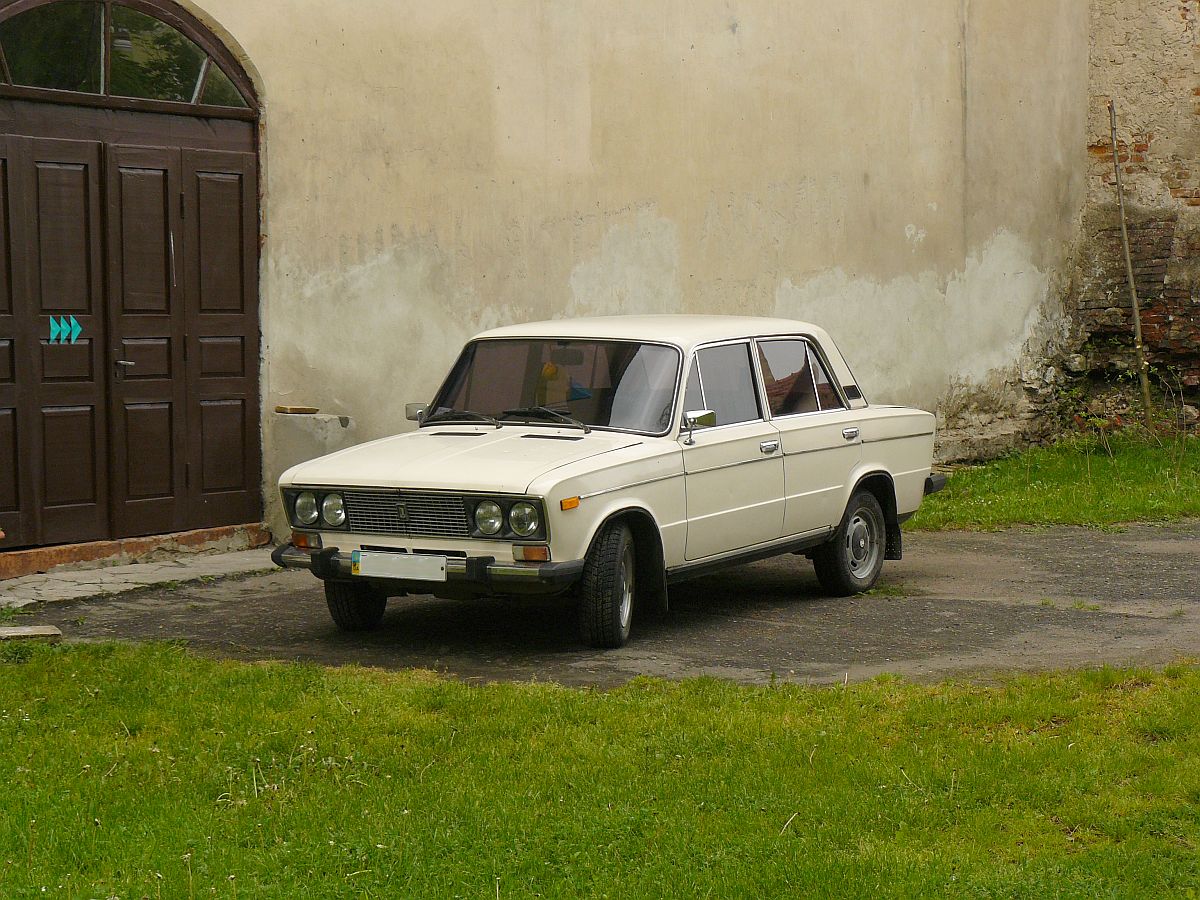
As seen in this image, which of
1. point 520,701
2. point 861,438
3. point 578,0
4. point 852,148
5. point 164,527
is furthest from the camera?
point 852,148

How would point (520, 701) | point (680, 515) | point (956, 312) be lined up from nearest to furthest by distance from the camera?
point (520, 701) < point (680, 515) < point (956, 312)

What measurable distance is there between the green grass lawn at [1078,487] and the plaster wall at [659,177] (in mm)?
1077

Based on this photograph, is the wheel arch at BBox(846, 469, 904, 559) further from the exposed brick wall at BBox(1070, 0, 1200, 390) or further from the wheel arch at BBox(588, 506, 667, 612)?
the exposed brick wall at BBox(1070, 0, 1200, 390)

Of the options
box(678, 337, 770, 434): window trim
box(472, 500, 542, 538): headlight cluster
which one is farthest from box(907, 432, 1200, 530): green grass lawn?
box(472, 500, 542, 538): headlight cluster

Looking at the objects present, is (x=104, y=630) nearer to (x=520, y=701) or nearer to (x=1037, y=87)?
(x=520, y=701)

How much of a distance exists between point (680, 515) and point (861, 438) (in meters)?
1.71

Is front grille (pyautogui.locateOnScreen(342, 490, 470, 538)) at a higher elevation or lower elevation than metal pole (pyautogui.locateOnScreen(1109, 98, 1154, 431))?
lower

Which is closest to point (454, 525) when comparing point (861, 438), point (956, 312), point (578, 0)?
point (861, 438)

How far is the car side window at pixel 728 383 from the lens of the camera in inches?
314

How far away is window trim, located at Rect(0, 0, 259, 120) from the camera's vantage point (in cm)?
884

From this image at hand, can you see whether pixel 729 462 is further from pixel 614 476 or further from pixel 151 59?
pixel 151 59

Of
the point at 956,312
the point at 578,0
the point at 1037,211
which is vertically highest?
the point at 578,0

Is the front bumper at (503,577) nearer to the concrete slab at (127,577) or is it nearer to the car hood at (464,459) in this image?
the car hood at (464,459)

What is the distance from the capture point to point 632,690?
20.6ft
